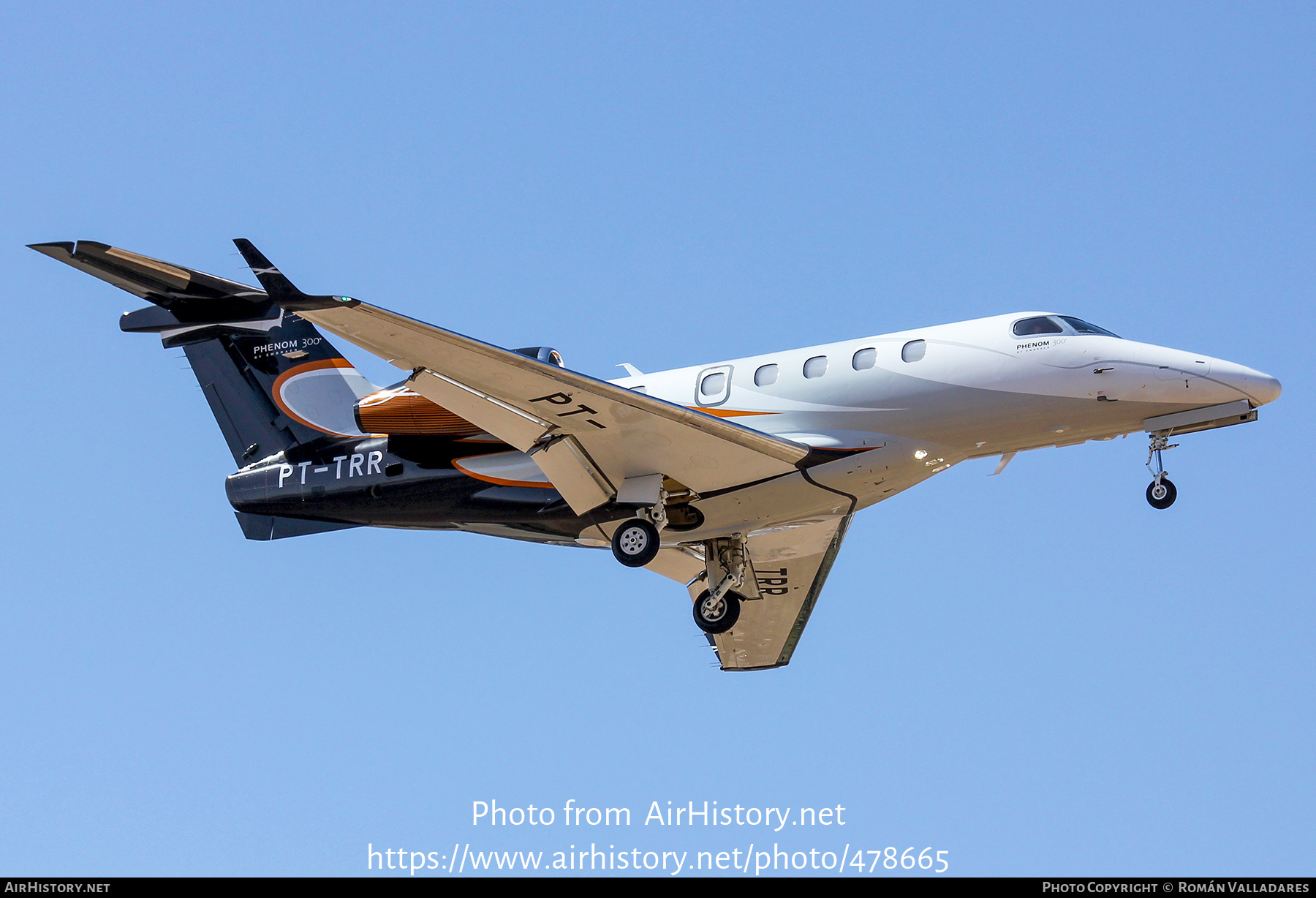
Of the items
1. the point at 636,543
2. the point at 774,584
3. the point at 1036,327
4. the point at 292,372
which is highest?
the point at 292,372

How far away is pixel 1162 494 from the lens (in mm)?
17000

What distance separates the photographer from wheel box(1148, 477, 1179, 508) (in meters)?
17.0

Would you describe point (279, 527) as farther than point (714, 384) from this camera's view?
Yes

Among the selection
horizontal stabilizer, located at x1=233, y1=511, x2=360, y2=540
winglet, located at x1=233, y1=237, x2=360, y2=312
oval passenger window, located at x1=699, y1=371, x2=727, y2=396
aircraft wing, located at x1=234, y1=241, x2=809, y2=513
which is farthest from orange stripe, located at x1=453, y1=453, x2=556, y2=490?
winglet, located at x1=233, y1=237, x2=360, y2=312

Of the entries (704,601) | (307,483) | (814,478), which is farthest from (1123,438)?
(307,483)

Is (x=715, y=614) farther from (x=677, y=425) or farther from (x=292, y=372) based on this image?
(x=292, y=372)

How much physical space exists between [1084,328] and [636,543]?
6.43 m

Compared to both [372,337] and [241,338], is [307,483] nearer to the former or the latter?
[241,338]

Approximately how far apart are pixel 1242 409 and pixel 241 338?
1437cm

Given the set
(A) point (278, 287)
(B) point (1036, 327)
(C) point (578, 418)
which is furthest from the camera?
(B) point (1036, 327)

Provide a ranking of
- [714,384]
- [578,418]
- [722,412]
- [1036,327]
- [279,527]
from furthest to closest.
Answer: [279,527], [714,384], [722,412], [1036,327], [578,418]

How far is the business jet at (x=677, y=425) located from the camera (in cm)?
1694

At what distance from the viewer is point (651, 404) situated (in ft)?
54.8

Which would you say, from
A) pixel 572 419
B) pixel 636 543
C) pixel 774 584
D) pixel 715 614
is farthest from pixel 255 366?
pixel 774 584
